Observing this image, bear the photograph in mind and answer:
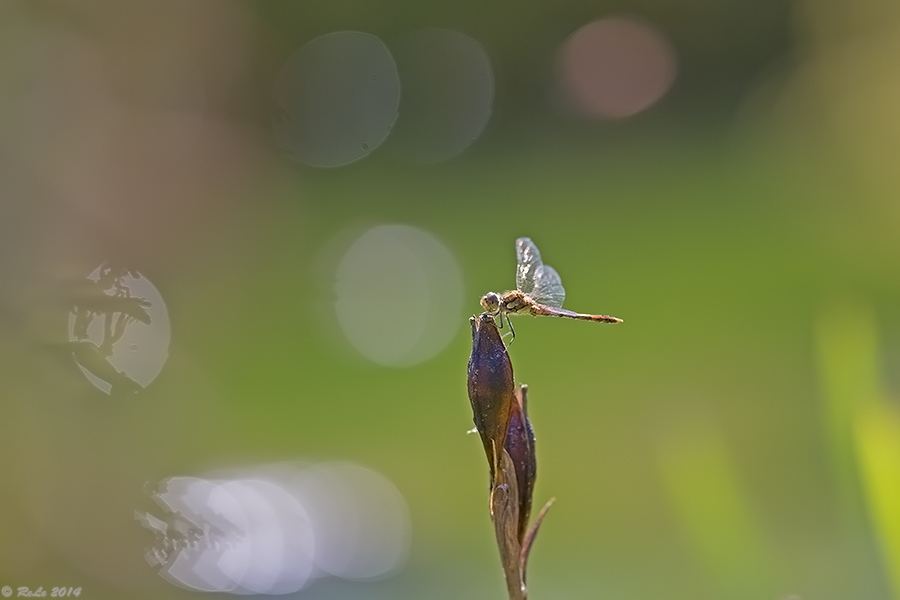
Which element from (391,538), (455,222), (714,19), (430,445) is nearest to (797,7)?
(714,19)

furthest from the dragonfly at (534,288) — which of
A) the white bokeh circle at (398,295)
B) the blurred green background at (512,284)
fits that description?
the white bokeh circle at (398,295)

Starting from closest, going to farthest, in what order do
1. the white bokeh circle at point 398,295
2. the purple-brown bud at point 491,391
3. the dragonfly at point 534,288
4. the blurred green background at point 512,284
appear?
the purple-brown bud at point 491,391 < the dragonfly at point 534,288 < the blurred green background at point 512,284 < the white bokeh circle at point 398,295

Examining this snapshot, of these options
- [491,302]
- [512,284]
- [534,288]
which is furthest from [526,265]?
[512,284]

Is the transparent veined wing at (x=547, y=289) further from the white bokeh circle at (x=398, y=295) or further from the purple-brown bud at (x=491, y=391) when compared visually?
the white bokeh circle at (x=398, y=295)

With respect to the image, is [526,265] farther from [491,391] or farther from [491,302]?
[491,391]

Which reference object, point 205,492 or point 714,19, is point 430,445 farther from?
point 714,19

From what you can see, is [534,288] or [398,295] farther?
[398,295]

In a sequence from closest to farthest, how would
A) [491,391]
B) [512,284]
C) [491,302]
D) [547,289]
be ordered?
[491,391] < [491,302] < [547,289] < [512,284]
